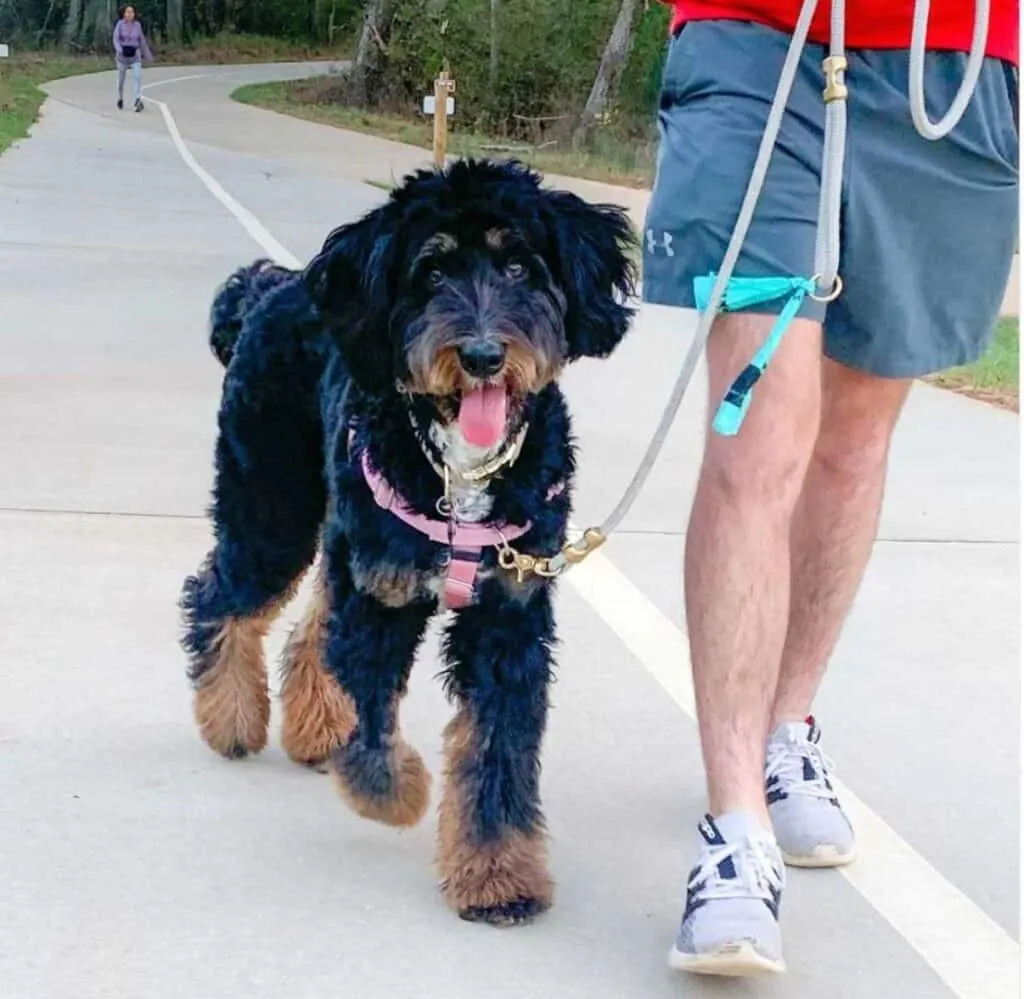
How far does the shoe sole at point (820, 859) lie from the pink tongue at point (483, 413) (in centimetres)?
111

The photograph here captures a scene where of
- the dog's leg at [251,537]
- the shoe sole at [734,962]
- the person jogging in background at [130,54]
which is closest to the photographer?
the shoe sole at [734,962]

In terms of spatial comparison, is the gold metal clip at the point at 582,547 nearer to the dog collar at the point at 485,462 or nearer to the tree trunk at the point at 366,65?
the dog collar at the point at 485,462

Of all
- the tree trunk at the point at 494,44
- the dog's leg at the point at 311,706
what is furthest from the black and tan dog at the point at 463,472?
the tree trunk at the point at 494,44

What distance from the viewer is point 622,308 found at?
3760 millimetres

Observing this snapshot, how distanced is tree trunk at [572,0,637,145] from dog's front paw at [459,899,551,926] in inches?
1315

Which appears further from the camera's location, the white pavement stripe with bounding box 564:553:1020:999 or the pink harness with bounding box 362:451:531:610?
the pink harness with bounding box 362:451:531:610

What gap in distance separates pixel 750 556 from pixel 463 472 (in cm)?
57

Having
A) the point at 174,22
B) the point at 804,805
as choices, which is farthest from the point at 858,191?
the point at 174,22

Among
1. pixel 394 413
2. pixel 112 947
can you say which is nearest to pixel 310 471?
pixel 394 413

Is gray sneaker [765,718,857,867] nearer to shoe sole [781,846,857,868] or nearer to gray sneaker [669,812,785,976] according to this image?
shoe sole [781,846,857,868]

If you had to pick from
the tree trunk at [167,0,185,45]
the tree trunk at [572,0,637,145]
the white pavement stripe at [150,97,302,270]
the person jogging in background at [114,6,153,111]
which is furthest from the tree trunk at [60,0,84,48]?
the white pavement stripe at [150,97,302,270]

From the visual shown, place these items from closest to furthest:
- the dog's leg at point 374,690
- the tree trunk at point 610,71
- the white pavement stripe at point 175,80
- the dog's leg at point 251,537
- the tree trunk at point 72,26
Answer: the dog's leg at point 374,690 < the dog's leg at point 251,537 < the tree trunk at point 610,71 < the white pavement stripe at point 175,80 < the tree trunk at point 72,26

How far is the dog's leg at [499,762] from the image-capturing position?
3.57 meters

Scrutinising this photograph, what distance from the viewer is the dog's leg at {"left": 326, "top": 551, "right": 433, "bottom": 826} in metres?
3.72
